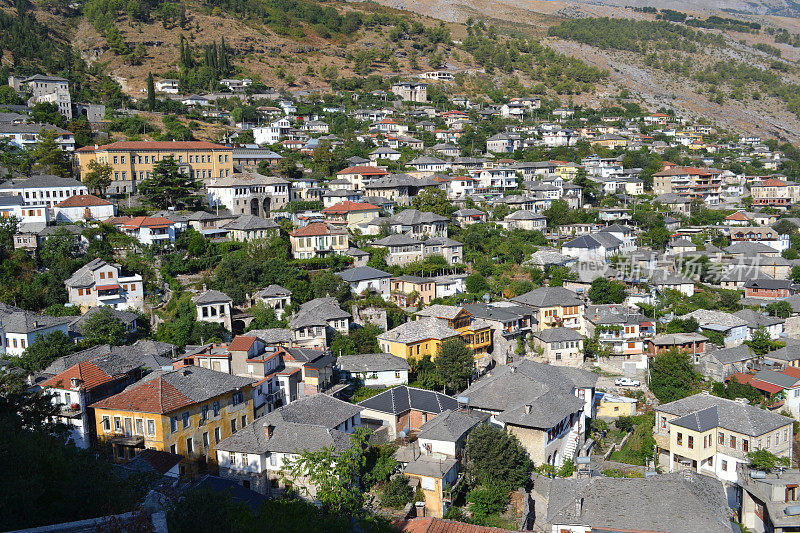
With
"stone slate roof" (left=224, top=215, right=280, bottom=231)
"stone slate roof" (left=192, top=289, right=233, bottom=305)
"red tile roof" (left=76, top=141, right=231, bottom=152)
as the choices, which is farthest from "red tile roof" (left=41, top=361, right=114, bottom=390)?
"red tile roof" (left=76, top=141, right=231, bottom=152)

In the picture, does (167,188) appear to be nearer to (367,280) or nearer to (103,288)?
(103,288)

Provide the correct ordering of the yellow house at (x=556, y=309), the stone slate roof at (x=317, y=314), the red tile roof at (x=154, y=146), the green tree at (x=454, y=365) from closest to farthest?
the green tree at (x=454, y=365) → the stone slate roof at (x=317, y=314) → the yellow house at (x=556, y=309) → the red tile roof at (x=154, y=146)

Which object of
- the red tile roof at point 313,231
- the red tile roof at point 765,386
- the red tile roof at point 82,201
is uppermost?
the red tile roof at point 82,201

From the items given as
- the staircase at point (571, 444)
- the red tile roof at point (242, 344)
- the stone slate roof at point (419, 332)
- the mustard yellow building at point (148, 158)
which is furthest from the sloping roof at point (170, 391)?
the mustard yellow building at point (148, 158)

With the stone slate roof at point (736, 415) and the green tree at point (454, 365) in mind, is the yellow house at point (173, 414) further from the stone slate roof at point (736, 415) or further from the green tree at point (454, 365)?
the stone slate roof at point (736, 415)

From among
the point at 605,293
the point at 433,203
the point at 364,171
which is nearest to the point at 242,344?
the point at 605,293

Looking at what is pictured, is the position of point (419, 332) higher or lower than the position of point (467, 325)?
higher
